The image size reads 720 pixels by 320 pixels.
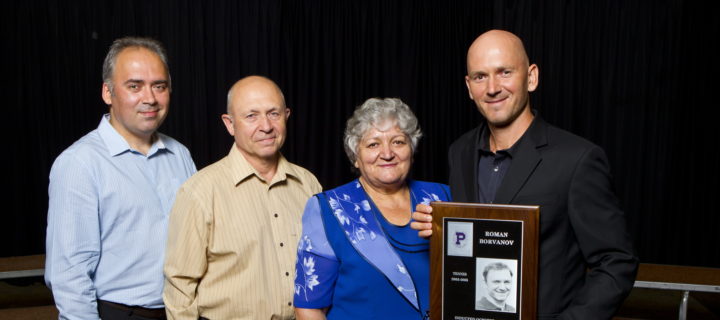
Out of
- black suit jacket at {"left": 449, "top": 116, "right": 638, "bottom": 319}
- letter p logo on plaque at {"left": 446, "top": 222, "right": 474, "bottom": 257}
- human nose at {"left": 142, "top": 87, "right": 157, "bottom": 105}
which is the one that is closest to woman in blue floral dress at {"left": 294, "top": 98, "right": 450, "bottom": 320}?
letter p logo on plaque at {"left": 446, "top": 222, "right": 474, "bottom": 257}

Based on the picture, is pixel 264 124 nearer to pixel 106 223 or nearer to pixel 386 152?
pixel 386 152

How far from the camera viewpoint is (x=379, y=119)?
2.10 meters

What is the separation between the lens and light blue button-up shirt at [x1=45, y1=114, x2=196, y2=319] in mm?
2115

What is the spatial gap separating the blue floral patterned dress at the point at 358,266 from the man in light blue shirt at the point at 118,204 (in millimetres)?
668

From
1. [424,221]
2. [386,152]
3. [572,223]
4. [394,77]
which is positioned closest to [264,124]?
[386,152]

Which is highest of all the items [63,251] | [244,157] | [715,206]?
[244,157]

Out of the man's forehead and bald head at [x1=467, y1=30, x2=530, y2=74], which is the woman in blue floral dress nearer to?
bald head at [x1=467, y1=30, x2=530, y2=74]

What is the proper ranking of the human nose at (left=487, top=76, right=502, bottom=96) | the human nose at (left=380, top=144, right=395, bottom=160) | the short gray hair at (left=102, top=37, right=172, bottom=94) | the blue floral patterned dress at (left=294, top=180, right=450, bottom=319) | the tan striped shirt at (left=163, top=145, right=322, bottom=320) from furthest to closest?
the short gray hair at (left=102, top=37, right=172, bottom=94), the tan striped shirt at (left=163, top=145, right=322, bottom=320), the human nose at (left=380, top=144, right=395, bottom=160), the blue floral patterned dress at (left=294, top=180, right=450, bottom=319), the human nose at (left=487, top=76, right=502, bottom=96)

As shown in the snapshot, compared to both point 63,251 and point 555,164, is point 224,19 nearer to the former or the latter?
point 63,251

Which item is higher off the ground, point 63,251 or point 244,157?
point 244,157

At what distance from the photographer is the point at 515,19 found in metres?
5.73

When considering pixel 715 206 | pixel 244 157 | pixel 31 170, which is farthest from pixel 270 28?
pixel 715 206

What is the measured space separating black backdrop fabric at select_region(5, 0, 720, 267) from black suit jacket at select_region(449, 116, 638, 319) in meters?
4.25

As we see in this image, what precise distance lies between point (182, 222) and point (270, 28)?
4.24 metres
